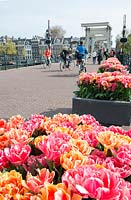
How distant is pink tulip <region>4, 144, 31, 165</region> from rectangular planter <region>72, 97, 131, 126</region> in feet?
15.1

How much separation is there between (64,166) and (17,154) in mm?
324

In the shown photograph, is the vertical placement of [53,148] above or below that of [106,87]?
above

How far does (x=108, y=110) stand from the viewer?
21.0 ft

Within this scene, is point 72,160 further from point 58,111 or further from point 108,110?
point 58,111

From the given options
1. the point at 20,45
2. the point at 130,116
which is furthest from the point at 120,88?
the point at 20,45

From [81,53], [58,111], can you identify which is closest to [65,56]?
[81,53]

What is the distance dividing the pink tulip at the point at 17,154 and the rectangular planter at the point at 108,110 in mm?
4617

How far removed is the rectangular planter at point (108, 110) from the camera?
248 inches

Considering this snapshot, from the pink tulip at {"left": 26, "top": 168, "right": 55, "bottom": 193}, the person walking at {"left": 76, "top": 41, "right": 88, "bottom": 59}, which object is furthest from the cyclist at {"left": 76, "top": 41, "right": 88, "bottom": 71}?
the pink tulip at {"left": 26, "top": 168, "right": 55, "bottom": 193}

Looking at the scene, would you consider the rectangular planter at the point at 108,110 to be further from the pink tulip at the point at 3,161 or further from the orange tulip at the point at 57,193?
the orange tulip at the point at 57,193

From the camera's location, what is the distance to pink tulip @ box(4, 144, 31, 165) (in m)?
1.75

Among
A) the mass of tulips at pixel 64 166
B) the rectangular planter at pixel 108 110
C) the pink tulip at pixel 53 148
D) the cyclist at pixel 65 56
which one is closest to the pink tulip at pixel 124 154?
the mass of tulips at pixel 64 166

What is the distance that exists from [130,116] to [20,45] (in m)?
144

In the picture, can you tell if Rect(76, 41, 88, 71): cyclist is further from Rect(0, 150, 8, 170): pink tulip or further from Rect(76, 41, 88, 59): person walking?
Rect(0, 150, 8, 170): pink tulip
